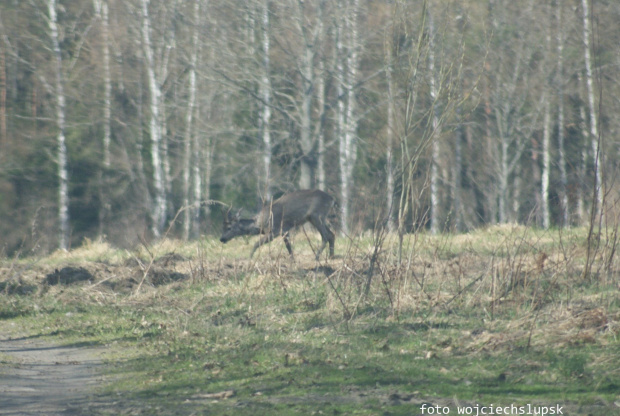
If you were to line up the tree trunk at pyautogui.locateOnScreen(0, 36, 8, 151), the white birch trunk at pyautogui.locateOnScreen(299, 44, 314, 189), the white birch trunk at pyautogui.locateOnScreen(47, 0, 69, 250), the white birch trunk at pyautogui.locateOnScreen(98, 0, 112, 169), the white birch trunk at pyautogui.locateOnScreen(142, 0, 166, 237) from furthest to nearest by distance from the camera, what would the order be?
the tree trunk at pyautogui.locateOnScreen(0, 36, 8, 151), the white birch trunk at pyautogui.locateOnScreen(98, 0, 112, 169), the white birch trunk at pyautogui.locateOnScreen(142, 0, 166, 237), the white birch trunk at pyautogui.locateOnScreen(47, 0, 69, 250), the white birch trunk at pyautogui.locateOnScreen(299, 44, 314, 189)

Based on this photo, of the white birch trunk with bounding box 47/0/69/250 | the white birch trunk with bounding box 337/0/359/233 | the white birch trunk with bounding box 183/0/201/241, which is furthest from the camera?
the white birch trunk with bounding box 47/0/69/250

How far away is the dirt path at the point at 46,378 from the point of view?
5.45m

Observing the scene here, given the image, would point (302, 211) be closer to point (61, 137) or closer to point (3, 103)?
point (61, 137)

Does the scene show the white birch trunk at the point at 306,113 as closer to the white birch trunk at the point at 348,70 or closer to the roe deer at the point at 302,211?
A: the white birch trunk at the point at 348,70

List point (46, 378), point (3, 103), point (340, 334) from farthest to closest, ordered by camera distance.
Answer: point (3, 103), point (340, 334), point (46, 378)

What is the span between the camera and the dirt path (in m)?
5.45

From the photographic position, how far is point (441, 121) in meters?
8.21

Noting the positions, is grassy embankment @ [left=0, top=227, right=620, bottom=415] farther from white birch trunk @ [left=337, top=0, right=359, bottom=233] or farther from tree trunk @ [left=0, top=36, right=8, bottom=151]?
tree trunk @ [left=0, top=36, right=8, bottom=151]

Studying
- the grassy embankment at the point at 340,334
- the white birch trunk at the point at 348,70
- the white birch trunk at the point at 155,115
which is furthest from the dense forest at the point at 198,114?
the grassy embankment at the point at 340,334

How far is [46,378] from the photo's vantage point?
6504 mm

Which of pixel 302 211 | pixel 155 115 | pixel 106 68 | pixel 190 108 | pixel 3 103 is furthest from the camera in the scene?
pixel 3 103

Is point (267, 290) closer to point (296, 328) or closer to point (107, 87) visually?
point (296, 328)

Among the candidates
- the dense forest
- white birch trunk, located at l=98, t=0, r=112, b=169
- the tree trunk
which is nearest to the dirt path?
the dense forest

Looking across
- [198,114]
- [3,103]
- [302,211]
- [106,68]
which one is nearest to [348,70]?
[198,114]
